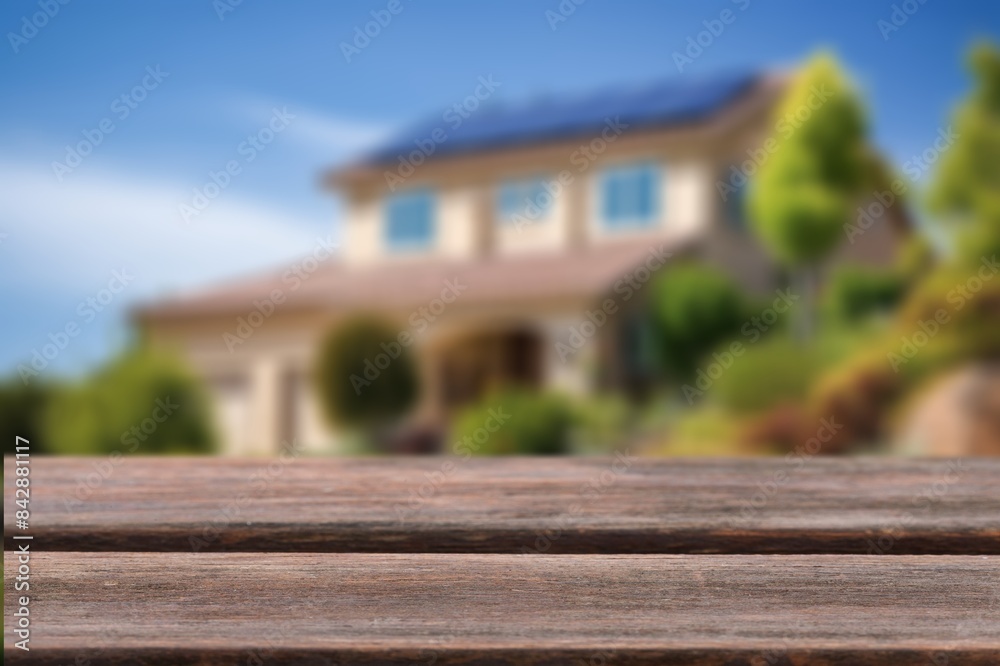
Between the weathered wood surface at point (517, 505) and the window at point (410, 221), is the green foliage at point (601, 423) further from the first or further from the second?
the weathered wood surface at point (517, 505)

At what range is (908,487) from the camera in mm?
1009

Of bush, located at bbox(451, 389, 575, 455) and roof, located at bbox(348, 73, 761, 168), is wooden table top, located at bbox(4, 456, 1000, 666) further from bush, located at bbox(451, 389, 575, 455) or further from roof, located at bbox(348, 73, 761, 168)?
roof, located at bbox(348, 73, 761, 168)

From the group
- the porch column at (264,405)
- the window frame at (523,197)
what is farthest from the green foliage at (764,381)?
the porch column at (264,405)

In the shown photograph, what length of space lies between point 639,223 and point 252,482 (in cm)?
1189

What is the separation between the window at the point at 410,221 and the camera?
45.5 ft

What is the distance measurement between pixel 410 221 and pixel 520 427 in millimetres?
4511

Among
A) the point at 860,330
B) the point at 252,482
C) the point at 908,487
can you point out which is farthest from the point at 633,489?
the point at 860,330

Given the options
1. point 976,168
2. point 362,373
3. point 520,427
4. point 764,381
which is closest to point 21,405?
point 362,373

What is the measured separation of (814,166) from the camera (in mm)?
12023

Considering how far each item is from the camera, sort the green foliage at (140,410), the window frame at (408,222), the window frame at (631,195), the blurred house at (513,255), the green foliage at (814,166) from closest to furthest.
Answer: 1. the green foliage at (140,410)
2. the blurred house at (513,255)
3. the green foliage at (814,166)
4. the window frame at (631,195)
5. the window frame at (408,222)

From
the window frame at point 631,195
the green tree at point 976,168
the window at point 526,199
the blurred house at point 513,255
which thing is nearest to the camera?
the green tree at point 976,168

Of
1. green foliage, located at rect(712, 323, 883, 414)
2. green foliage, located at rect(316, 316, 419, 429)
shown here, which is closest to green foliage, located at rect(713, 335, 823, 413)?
green foliage, located at rect(712, 323, 883, 414)

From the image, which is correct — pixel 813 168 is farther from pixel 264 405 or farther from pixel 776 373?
pixel 264 405

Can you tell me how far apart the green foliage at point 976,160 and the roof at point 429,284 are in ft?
10.8
